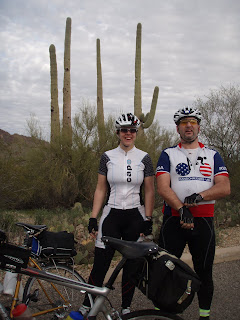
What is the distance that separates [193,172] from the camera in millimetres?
2994

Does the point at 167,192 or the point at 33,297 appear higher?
the point at 167,192

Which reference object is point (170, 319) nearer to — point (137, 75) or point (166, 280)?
point (166, 280)

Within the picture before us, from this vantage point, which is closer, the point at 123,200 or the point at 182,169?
the point at 182,169

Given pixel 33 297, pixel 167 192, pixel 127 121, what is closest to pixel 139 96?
pixel 127 121

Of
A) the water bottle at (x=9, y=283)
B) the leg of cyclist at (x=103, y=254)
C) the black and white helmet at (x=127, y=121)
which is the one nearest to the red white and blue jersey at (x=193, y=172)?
the black and white helmet at (x=127, y=121)

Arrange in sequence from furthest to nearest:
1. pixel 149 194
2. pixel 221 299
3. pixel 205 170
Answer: pixel 221 299 < pixel 149 194 < pixel 205 170

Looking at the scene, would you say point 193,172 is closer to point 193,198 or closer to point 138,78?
point 193,198

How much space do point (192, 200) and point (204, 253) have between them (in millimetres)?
557

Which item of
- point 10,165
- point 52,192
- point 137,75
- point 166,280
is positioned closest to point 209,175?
point 166,280

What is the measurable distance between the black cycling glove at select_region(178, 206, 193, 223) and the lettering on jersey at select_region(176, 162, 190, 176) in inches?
13.7

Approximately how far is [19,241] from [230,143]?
11.3m

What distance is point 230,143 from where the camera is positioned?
14406mm

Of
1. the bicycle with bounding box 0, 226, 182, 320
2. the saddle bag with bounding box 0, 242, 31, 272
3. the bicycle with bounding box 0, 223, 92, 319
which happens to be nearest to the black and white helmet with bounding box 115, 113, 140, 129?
the bicycle with bounding box 0, 223, 92, 319

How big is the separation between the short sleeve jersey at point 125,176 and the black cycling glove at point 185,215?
532 millimetres
